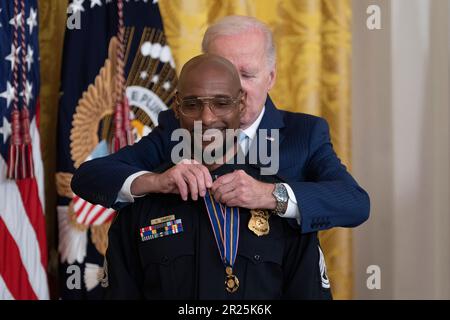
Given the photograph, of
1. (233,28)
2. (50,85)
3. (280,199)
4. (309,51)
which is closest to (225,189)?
(280,199)

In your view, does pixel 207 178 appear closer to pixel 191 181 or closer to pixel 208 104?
pixel 191 181

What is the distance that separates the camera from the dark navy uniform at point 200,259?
1.43 metres

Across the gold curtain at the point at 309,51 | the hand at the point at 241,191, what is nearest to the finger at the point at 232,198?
the hand at the point at 241,191

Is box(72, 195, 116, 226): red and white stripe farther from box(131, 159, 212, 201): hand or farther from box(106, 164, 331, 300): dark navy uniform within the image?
box(131, 159, 212, 201): hand

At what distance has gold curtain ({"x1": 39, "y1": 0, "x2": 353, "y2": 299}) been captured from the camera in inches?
123

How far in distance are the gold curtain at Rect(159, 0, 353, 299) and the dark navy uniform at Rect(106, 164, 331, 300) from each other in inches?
64.5

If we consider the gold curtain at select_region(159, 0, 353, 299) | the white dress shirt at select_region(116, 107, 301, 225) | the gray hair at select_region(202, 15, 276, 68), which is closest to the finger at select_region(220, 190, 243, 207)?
the white dress shirt at select_region(116, 107, 301, 225)

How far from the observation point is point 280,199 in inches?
56.4

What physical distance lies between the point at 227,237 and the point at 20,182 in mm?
1641

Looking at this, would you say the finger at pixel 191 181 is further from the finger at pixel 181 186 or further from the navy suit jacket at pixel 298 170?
the navy suit jacket at pixel 298 170

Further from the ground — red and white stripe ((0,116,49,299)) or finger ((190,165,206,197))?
finger ((190,165,206,197))
